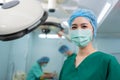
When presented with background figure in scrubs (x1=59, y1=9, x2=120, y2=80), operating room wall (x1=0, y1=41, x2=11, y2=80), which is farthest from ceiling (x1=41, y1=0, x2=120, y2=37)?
operating room wall (x1=0, y1=41, x2=11, y2=80)

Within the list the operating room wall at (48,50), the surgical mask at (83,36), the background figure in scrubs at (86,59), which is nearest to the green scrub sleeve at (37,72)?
the operating room wall at (48,50)

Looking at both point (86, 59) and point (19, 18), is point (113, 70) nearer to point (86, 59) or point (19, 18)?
point (86, 59)

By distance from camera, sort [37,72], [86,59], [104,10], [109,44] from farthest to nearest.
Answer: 1. [109,44]
2. [37,72]
3. [104,10]
4. [86,59]

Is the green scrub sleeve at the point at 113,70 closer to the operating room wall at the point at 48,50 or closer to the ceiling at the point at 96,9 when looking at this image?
the ceiling at the point at 96,9

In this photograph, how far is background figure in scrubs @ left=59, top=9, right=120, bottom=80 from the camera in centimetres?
109

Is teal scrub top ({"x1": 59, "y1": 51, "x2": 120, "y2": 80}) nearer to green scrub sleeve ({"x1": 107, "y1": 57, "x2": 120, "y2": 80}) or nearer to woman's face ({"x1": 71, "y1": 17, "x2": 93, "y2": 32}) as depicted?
green scrub sleeve ({"x1": 107, "y1": 57, "x2": 120, "y2": 80})

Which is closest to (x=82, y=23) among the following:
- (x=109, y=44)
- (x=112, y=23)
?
(x=112, y=23)

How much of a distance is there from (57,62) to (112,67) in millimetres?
4284

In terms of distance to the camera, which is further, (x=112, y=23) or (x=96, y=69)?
(x=112, y=23)

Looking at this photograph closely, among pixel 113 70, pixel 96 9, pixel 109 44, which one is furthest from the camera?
pixel 109 44

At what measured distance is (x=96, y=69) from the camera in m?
1.12

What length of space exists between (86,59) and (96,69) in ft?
0.35

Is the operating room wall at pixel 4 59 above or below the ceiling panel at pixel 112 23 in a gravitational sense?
below

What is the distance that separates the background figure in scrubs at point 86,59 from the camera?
109 cm
